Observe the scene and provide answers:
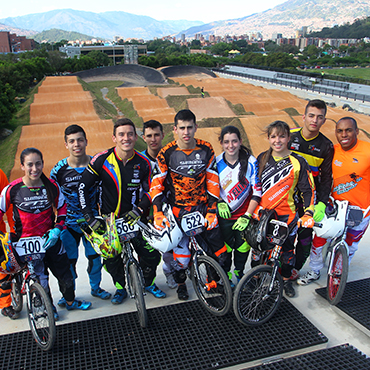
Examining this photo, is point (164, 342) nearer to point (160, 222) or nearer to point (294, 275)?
point (160, 222)

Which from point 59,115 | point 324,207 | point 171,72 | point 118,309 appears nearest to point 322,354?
point 324,207

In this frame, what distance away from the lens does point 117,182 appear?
14.3 ft

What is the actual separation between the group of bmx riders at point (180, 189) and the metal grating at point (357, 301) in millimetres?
884

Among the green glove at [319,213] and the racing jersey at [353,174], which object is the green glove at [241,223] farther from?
the racing jersey at [353,174]

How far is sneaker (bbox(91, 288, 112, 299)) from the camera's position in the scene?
4957mm

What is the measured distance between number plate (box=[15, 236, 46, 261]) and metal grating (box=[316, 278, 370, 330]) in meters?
4.19

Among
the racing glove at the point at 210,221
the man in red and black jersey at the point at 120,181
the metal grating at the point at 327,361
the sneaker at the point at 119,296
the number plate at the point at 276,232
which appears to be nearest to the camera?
the metal grating at the point at 327,361

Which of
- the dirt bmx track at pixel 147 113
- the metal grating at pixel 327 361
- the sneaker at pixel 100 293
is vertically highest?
the metal grating at pixel 327 361

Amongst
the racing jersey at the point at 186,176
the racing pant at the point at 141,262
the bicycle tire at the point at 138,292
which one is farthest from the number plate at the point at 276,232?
the bicycle tire at the point at 138,292

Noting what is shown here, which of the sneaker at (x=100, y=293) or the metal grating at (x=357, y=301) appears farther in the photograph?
the sneaker at (x=100, y=293)

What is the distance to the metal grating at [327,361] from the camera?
3.66 metres

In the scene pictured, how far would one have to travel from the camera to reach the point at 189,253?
14.9 ft

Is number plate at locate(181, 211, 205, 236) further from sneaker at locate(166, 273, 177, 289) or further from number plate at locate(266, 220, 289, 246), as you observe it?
sneaker at locate(166, 273, 177, 289)

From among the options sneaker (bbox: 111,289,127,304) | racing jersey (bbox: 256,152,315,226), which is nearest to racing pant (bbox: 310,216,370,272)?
racing jersey (bbox: 256,152,315,226)
